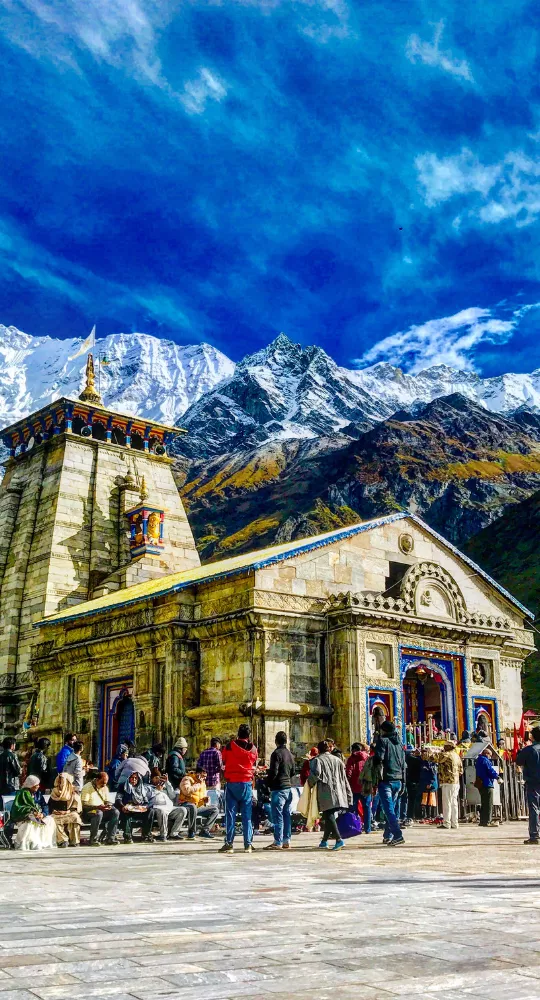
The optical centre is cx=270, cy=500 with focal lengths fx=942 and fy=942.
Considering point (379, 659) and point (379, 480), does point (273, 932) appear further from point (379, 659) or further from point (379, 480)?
point (379, 480)

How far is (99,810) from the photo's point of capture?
52.0 ft

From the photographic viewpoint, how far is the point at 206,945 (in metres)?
5.86

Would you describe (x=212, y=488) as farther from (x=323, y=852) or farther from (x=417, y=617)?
(x=323, y=852)

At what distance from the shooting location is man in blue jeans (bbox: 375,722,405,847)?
14383mm

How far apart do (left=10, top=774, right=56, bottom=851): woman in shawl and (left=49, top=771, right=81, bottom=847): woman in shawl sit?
0.36 metres

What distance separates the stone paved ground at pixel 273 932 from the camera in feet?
15.8

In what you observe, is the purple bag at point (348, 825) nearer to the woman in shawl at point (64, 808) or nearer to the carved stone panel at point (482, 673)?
the woman in shawl at point (64, 808)

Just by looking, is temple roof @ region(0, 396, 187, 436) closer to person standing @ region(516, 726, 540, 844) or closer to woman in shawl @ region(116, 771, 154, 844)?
woman in shawl @ region(116, 771, 154, 844)

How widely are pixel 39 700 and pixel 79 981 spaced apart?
86.3 ft

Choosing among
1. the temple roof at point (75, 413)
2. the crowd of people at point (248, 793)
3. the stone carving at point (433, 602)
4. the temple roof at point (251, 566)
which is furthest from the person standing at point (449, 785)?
the temple roof at point (75, 413)

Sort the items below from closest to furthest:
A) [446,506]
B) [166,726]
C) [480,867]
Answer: [480,867] < [166,726] < [446,506]

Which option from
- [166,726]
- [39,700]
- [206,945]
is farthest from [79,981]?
[39,700]

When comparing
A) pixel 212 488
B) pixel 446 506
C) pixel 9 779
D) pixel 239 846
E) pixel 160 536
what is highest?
pixel 212 488

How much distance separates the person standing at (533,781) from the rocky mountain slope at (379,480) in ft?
307
